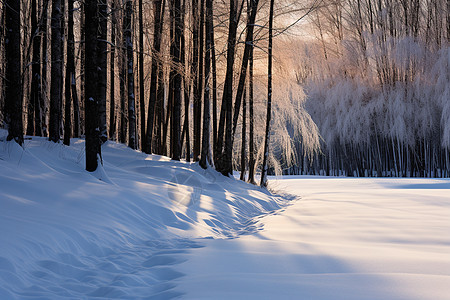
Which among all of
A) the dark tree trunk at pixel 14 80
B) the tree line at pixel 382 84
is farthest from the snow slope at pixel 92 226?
the tree line at pixel 382 84

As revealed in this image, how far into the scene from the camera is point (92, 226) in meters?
3.96

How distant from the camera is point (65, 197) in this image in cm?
451

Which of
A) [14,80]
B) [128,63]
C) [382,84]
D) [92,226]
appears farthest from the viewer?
[382,84]

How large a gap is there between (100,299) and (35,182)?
106 inches

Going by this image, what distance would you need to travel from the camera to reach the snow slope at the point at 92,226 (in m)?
2.69

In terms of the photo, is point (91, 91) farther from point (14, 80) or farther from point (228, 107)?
point (228, 107)

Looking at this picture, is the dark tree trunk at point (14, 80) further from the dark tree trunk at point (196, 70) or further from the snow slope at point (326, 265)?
the dark tree trunk at point (196, 70)

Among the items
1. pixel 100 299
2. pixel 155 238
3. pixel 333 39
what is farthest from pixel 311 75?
pixel 100 299

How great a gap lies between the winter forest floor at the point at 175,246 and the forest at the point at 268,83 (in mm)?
3462

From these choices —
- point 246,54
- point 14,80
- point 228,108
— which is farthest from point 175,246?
point 246,54

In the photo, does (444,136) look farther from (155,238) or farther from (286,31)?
(155,238)

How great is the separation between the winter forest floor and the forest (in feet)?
11.4

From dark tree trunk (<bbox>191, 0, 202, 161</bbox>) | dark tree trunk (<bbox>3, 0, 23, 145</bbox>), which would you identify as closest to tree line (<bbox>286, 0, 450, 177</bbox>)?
dark tree trunk (<bbox>191, 0, 202, 161</bbox>)

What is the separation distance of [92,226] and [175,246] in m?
0.86
